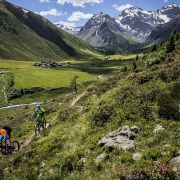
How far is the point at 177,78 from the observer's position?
1131 inches

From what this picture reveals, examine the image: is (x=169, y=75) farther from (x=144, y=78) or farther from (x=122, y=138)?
(x=122, y=138)

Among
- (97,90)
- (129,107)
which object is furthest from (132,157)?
(97,90)

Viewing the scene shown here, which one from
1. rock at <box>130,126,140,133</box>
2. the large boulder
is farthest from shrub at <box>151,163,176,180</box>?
rock at <box>130,126,140,133</box>

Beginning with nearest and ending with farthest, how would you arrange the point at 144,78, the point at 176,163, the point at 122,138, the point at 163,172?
the point at 163,172
the point at 176,163
the point at 122,138
the point at 144,78

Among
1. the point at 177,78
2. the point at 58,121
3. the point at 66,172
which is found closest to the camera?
the point at 66,172

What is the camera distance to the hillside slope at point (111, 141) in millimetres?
18844

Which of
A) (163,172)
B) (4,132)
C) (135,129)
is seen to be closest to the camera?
(163,172)

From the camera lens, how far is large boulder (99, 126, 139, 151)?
21.2 meters

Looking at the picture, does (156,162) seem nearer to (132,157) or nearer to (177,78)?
(132,157)

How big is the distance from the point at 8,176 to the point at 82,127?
6877 millimetres

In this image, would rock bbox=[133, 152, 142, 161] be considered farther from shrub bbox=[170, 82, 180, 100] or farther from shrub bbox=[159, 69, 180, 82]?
shrub bbox=[159, 69, 180, 82]

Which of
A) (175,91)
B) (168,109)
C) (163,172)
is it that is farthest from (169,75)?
(163,172)

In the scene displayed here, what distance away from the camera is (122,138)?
22.0m

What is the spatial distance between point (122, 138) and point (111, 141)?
731mm
